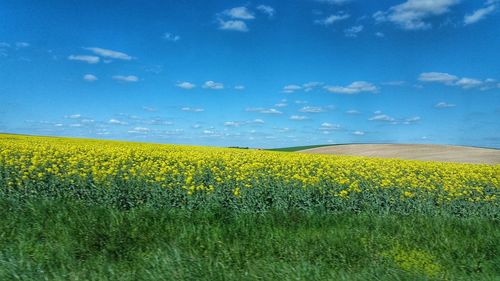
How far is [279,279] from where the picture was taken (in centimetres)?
390

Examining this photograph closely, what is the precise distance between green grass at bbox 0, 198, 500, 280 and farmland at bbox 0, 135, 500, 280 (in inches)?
0.7

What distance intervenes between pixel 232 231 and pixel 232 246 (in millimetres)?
577

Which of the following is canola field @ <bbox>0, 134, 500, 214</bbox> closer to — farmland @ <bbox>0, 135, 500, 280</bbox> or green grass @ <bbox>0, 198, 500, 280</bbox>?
farmland @ <bbox>0, 135, 500, 280</bbox>

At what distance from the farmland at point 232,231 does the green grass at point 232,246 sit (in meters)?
0.02

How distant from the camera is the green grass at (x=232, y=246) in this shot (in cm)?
405

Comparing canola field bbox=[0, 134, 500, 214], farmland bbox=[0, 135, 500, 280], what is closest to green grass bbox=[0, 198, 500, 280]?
farmland bbox=[0, 135, 500, 280]

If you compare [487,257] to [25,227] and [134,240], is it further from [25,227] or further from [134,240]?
[25,227]

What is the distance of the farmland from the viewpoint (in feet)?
13.8

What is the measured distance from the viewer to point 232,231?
18.4 feet

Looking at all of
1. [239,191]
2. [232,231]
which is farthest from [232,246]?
[239,191]

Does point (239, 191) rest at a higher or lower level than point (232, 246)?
higher

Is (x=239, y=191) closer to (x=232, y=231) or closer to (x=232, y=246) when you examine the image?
(x=232, y=231)

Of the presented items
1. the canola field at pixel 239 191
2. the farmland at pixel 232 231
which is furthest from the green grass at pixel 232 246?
the canola field at pixel 239 191

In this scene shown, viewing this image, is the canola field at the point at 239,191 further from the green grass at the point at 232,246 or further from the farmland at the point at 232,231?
the green grass at the point at 232,246
